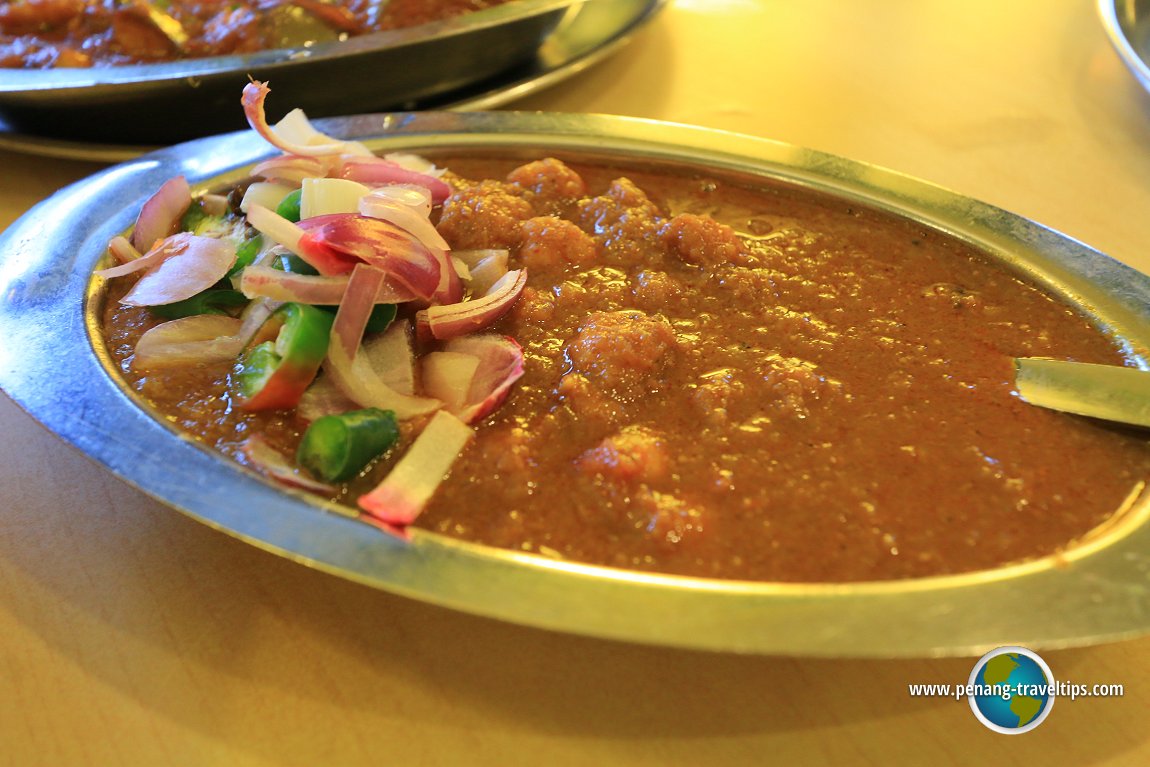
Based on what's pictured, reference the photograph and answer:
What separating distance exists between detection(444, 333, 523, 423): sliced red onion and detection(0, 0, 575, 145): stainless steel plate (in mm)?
1149

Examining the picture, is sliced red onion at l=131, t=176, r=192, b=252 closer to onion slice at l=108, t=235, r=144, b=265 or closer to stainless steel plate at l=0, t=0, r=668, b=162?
onion slice at l=108, t=235, r=144, b=265

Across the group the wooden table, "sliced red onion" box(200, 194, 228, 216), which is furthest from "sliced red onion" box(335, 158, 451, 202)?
the wooden table

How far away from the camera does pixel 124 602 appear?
4.28 ft

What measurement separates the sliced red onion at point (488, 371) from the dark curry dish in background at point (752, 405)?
0.11ft

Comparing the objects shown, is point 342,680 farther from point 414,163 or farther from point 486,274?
point 414,163

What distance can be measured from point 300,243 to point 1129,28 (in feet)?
8.68

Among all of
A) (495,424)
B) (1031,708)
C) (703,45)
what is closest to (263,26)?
(703,45)

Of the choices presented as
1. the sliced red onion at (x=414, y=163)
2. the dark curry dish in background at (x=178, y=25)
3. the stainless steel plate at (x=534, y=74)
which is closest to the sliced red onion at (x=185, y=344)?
the sliced red onion at (x=414, y=163)

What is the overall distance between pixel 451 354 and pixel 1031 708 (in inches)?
38.0

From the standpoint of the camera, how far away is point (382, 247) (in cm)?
142

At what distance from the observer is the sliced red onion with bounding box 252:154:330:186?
5.55ft

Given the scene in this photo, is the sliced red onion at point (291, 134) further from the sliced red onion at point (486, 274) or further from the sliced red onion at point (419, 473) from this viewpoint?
the sliced red onion at point (419, 473)

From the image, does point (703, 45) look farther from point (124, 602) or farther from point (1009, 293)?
point (124, 602)

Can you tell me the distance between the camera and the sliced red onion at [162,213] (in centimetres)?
169
